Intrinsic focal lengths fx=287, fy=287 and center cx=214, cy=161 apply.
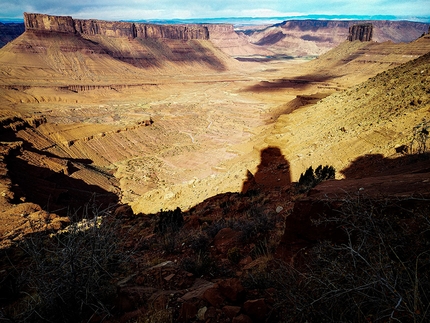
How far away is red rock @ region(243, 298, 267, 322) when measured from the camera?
11.0ft

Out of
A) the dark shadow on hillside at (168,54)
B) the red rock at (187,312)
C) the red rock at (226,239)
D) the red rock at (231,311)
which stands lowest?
the red rock at (226,239)

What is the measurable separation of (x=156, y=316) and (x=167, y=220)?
7.25m

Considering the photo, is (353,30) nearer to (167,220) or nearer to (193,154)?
(193,154)

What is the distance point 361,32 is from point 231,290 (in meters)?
121

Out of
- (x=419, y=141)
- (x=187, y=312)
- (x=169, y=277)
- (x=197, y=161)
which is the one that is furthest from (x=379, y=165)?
(x=197, y=161)

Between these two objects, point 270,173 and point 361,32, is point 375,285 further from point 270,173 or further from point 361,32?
point 361,32

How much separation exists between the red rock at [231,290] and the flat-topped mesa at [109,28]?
340 feet

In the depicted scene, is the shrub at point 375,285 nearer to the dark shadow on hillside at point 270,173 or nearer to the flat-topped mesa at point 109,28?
the dark shadow on hillside at point 270,173

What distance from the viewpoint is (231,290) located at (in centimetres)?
370

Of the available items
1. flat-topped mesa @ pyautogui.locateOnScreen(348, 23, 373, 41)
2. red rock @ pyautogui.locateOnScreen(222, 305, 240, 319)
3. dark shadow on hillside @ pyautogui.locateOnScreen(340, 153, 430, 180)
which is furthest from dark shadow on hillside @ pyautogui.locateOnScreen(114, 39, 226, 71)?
red rock @ pyautogui.locateOnScreen(222, 305, 240, 319)

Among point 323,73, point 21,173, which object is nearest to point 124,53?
point 323,73

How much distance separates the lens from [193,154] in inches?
1417

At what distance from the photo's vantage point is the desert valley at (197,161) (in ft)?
13.2

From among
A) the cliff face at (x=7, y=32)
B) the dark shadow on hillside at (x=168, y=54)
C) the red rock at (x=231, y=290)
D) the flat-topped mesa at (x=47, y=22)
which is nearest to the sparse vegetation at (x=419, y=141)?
the red rock at (x=231, y=290)
